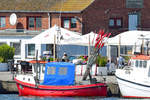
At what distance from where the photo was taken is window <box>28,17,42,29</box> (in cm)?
5996

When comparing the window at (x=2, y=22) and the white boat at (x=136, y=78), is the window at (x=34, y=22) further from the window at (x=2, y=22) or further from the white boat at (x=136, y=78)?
the white boat at (x=136, y=78)

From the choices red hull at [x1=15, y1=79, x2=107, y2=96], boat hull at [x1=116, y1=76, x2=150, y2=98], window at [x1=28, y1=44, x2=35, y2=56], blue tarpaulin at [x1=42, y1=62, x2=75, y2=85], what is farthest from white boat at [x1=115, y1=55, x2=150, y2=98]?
window at [x1=28, y1=44, x2=35, y2=56]

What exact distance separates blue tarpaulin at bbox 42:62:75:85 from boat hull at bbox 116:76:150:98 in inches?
128

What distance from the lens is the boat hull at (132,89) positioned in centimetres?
3650

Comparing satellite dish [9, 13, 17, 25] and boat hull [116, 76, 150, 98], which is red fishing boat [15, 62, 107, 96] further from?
satellite dish [9, 13, 17, 25]

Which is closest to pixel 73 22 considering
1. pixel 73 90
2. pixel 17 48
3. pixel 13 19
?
pixel 13 19

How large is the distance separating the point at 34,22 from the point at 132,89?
25.0m

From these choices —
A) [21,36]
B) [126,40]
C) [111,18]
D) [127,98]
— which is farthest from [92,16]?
[127,98]

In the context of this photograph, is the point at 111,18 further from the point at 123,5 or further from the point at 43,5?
the point at 43,5

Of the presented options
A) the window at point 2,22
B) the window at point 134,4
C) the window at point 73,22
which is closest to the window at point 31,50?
the window at point 2,22

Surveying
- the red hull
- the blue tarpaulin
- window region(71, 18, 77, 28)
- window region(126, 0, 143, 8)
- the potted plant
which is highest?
window region(126, 0, 143, 8)

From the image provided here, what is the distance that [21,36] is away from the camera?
56406 mm

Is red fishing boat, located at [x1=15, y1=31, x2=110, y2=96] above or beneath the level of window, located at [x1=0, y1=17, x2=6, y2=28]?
beneath

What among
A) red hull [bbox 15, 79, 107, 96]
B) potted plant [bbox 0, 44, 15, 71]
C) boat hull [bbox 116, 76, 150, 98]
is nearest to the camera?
boat hull [bbox 116, 76, 150, 98]
